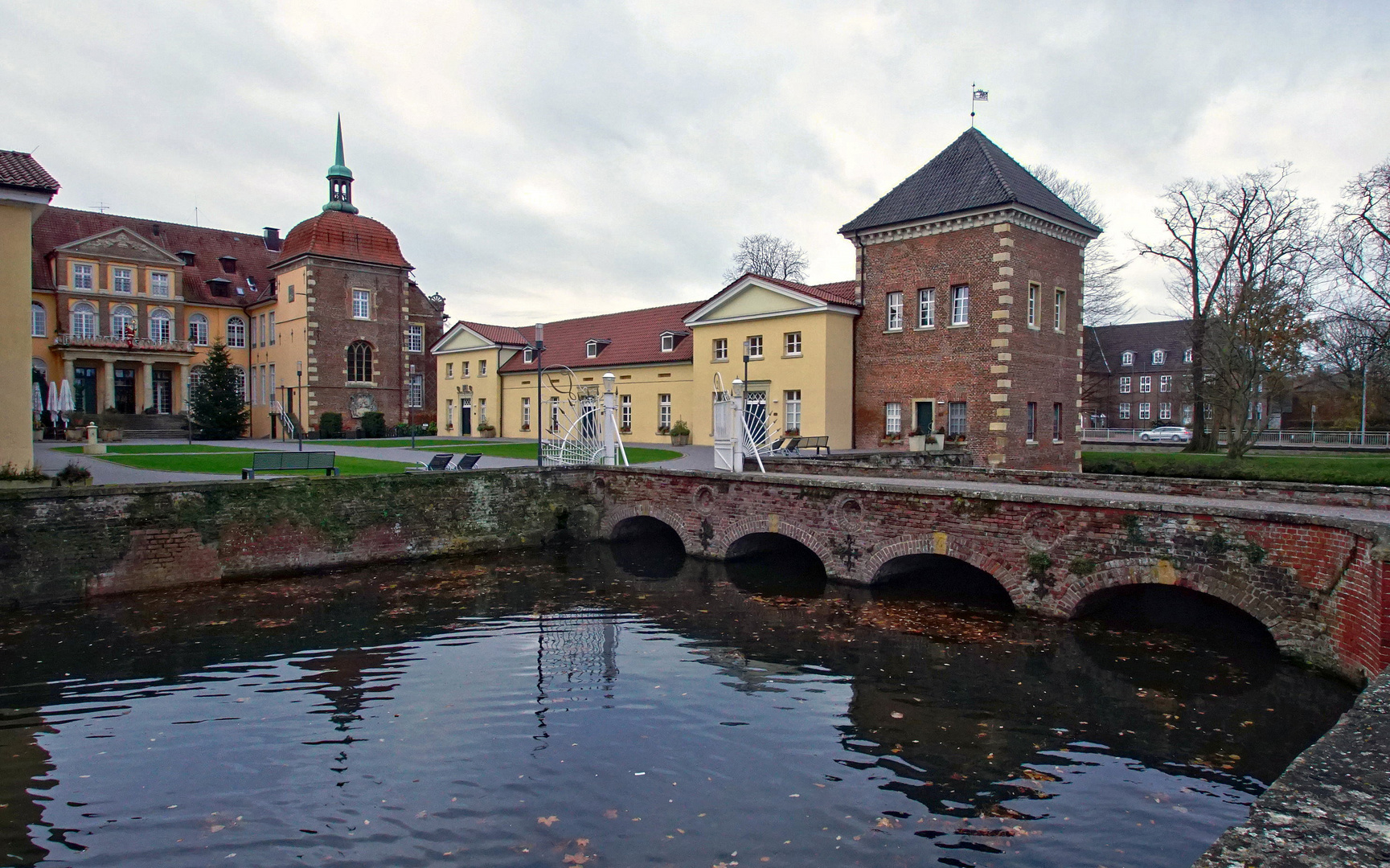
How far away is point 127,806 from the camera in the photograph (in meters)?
6.21

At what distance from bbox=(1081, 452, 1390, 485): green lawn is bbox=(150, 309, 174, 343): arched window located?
42.7 m

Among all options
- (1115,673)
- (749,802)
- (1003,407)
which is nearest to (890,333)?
(1003,407)

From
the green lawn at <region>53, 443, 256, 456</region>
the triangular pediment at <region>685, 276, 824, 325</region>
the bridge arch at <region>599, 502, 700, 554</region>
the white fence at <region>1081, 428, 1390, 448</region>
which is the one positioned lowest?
the bridge arch at <region>599, 502, 700, 554</region>

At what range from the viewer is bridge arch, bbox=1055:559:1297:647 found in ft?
30.7

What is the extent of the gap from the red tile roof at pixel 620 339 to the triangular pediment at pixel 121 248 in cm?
1796

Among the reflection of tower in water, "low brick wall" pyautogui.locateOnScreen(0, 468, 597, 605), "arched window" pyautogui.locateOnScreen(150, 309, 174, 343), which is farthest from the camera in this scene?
"arched window" pyautogui.locateOnScreen(150, 309, 174, 343)

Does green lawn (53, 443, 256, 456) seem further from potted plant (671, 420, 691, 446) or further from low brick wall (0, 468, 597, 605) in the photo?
potted plant (671, 420, 691, 446)

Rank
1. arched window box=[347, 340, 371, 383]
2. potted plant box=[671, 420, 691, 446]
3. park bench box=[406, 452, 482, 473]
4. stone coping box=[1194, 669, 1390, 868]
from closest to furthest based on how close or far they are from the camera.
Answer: stone coping box=[1194, 669, 1390, 868], park bench box=[406, 452, 482, 473], potted plant box=[671, 420, 691, 446], arched window box=[347, 340, 371, 383]

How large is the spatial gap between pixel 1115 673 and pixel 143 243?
45.7 m

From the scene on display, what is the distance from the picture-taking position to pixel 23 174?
1562 centimetres

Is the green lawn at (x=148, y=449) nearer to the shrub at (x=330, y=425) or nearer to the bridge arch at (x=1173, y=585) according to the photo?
the shrub at (x=330, y=425)

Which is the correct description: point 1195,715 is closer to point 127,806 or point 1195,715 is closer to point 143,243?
point 127,806

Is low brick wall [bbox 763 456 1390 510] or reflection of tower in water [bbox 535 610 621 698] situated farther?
low brick wall [bbox 763 456 1390 510]

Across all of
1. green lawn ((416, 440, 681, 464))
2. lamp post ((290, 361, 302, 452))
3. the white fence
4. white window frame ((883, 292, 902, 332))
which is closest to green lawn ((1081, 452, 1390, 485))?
white window frame ((883, 292, 902, 332))
